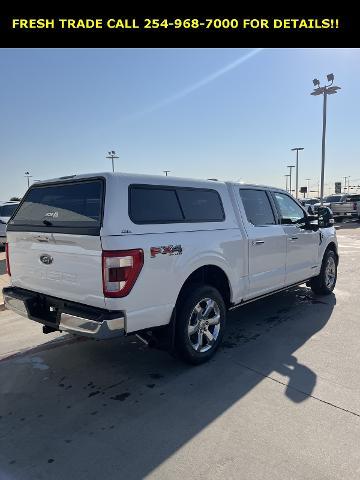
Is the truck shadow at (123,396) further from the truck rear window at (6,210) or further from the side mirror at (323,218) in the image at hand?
the truck rear window at (6,210)

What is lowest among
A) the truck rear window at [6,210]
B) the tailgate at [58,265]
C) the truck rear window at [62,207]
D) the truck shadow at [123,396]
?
the truck shadow at [123,396]

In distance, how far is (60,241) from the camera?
133 inches

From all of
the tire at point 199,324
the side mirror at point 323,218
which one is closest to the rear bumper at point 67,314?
the tire at point 199,324

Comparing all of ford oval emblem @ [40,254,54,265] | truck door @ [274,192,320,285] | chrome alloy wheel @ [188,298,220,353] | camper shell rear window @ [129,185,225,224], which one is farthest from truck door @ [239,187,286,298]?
ford oval emblem @ [40,254,54,265]

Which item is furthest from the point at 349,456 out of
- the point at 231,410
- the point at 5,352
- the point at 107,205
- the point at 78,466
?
the point at 5,352

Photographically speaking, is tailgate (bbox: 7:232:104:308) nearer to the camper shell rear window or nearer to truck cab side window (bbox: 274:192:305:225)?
the camper shell rear window

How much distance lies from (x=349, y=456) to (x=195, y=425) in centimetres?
106

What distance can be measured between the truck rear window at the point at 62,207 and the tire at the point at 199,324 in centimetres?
123

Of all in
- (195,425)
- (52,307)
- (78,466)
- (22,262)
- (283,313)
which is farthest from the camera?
(283,313)

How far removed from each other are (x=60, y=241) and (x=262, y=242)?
2.51 meters

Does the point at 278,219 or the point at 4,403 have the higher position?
the point at 278,219

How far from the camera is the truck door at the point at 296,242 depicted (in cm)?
530

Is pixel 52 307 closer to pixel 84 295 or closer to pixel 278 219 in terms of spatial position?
pixel 84 295

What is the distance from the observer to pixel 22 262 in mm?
3854
